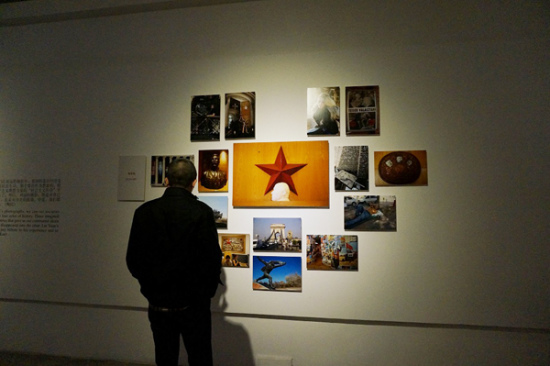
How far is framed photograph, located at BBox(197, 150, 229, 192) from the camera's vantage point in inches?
92.1

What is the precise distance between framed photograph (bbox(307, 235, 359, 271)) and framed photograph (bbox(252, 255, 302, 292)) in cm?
12

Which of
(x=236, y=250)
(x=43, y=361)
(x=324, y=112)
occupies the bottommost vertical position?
(x=43, y=361)

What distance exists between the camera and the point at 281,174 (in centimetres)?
225

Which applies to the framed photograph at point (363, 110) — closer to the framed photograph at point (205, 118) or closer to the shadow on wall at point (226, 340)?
the framed photograph at point (205, 118)

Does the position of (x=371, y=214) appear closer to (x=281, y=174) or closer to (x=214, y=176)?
(x=281, y=174)

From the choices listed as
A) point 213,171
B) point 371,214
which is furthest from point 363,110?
point 213,171

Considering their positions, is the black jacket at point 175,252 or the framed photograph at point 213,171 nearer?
the black jacket at point 175,252

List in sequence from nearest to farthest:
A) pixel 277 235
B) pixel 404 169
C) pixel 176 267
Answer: pixel 176 267 < pixel 404 169 < pixel 277 235

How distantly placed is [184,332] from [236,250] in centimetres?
76

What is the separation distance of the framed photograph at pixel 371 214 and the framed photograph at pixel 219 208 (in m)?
0.97

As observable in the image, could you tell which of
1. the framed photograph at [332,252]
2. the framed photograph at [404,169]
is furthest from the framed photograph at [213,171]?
the framed photograph at [404,169]

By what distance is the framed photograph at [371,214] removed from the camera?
2123 mm

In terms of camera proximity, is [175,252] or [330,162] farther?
[330,162]

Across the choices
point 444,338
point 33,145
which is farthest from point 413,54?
point 33,145
